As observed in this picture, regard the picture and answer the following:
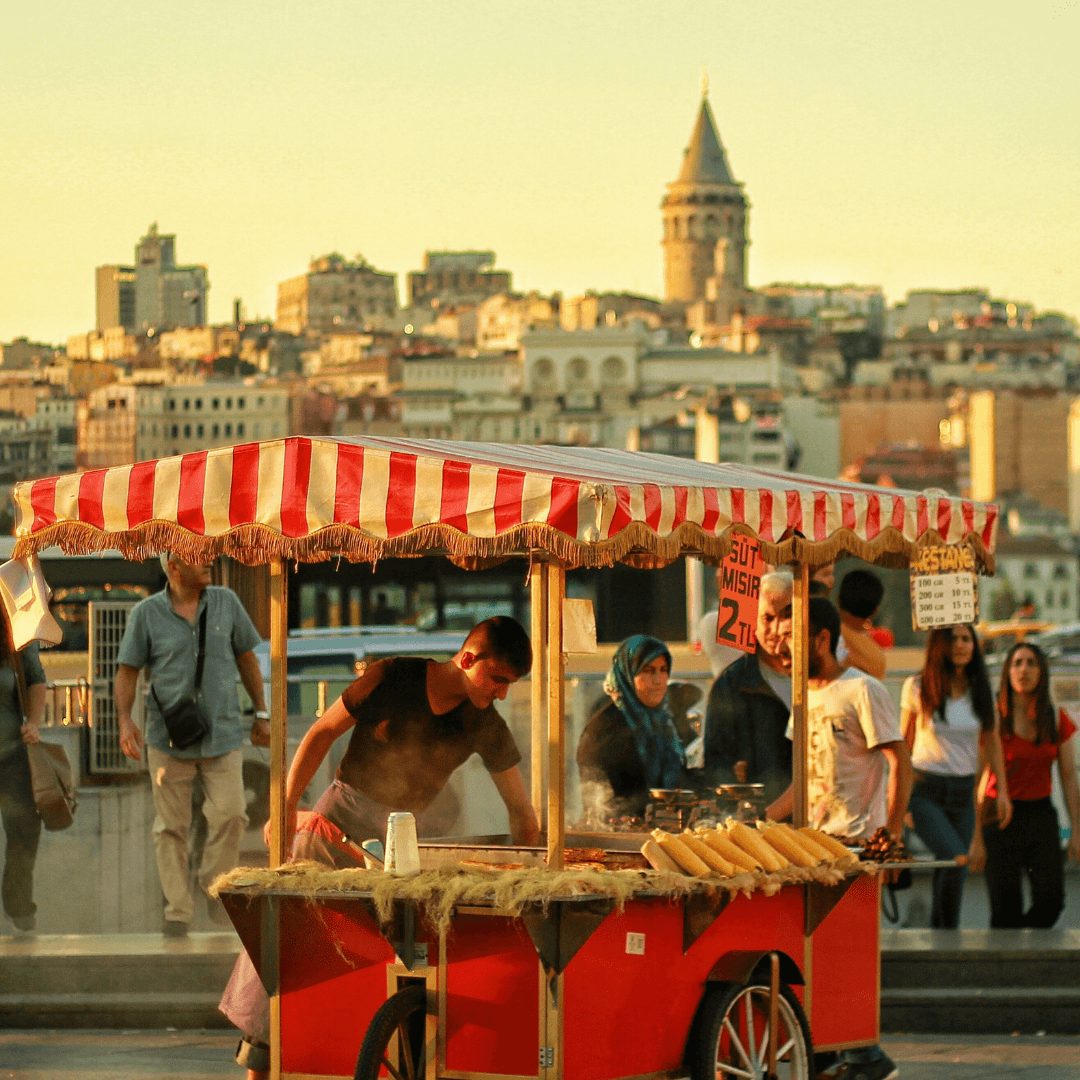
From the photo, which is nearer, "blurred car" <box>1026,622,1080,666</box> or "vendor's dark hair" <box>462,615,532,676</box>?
Result: "vendor's dark hair" <box>462,615,532,676</box>

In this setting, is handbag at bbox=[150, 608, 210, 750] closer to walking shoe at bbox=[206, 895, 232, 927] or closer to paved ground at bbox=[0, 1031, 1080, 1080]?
walking shoe at bbox=[206, 895, 232, 927]

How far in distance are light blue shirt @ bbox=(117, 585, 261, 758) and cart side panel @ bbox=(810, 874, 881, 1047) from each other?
2.99 meters

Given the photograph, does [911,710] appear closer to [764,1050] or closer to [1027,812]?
[1027,812]

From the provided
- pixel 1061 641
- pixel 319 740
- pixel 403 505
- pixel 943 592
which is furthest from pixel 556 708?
pixel 1061 641

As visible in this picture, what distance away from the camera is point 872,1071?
21.4ft

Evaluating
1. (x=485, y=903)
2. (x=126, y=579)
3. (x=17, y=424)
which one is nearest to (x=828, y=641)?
(x=485, y=903)

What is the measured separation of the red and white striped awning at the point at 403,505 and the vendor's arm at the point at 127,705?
2307 mm

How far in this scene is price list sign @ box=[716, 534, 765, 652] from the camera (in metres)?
6.68

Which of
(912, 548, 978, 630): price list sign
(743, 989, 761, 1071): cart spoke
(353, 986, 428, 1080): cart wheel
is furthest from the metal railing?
(743, 989, 761, 1071): cart spoke

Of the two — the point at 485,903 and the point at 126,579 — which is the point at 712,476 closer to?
the point at 485,903

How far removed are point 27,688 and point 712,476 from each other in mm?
3374

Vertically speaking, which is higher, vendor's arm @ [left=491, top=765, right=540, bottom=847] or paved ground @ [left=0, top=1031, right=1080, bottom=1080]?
vendor's arm @ [left=491, top=765, right=540, bottom=847]

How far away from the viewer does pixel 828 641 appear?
282 inches

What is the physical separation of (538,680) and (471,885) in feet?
4.52
